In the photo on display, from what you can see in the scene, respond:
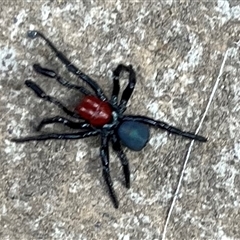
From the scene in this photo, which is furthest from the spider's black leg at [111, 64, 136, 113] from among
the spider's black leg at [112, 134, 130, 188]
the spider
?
the spider's black leg at [112, 134, 130, 188]

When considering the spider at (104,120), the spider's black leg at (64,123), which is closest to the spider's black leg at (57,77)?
the spider at (104,120)

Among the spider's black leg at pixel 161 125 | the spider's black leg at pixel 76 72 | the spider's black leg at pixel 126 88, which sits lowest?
the spider's black leg at pixel 161 125

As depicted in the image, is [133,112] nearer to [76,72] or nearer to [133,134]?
[133,134]

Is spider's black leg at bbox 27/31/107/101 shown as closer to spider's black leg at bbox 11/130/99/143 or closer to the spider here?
the spider

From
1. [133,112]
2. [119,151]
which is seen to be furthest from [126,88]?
[119,151]

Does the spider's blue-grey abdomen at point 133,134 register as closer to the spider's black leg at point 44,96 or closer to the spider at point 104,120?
the spider at point 104,120

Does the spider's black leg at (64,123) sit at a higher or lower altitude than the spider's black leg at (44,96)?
lower

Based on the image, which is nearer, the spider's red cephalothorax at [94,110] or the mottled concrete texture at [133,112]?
the spider's red cephalothorax at [94,110]

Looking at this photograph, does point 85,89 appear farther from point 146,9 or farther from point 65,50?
point 146,9
